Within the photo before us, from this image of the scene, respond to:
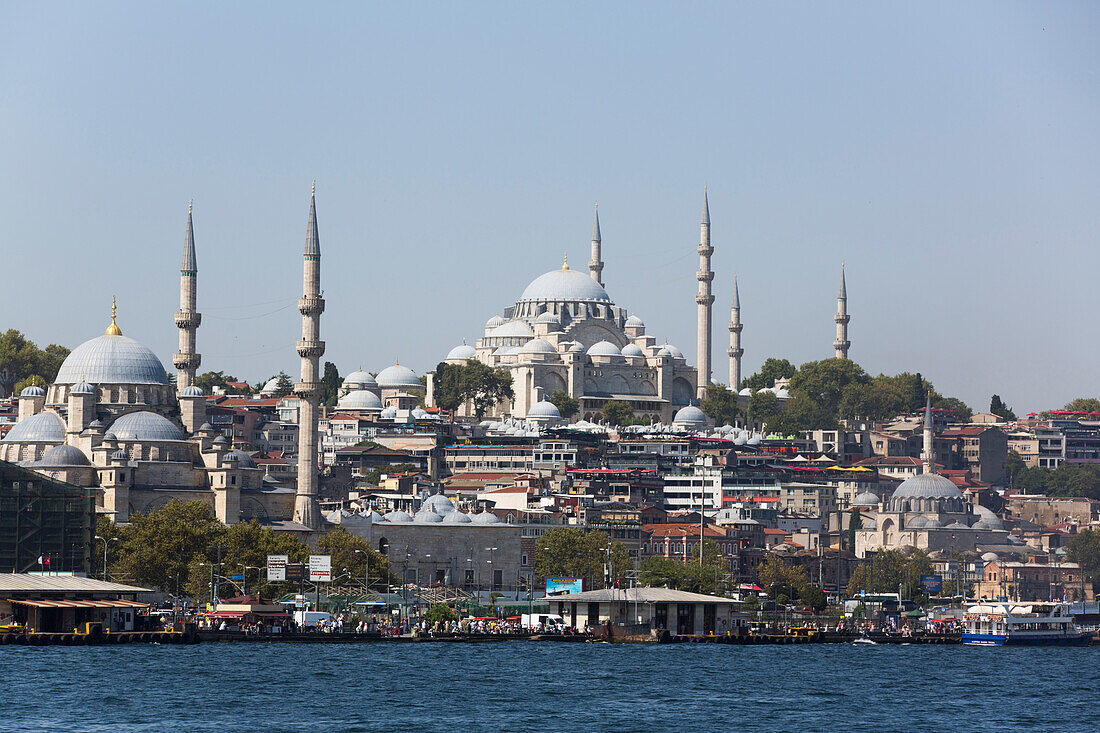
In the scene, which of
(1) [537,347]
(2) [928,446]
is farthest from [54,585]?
(2) [928,446]

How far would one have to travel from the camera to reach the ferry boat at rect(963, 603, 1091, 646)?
7381cm

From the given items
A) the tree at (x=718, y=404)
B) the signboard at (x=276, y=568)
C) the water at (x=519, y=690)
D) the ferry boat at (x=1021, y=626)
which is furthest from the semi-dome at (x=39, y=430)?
the tree at (x=718, y=404)

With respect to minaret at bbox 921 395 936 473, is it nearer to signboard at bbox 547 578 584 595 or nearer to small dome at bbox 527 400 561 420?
small dome at bbox 527 400 561 420

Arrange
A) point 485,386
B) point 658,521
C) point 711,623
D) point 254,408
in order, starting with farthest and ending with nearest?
point 485,386 → point 254,408 → point 658,521 → point 711,623

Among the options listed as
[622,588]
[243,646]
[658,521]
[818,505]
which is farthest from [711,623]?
[818,505]

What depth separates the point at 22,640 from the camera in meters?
56.4

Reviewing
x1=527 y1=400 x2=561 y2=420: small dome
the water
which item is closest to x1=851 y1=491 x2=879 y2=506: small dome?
x1=527 y1=400 x2=561 y2=420: small dome

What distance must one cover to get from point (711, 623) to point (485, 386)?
51.6 metres

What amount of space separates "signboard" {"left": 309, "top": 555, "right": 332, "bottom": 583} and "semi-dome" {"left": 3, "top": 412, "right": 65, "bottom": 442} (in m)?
15.0

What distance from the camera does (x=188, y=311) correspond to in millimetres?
85562

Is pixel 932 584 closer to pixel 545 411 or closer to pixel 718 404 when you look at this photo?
pixel 545 411

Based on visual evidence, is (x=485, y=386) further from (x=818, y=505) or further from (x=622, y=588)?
(x=622, y=588)

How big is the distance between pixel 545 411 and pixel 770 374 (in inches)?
1206

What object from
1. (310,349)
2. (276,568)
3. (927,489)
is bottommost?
(276,568)
